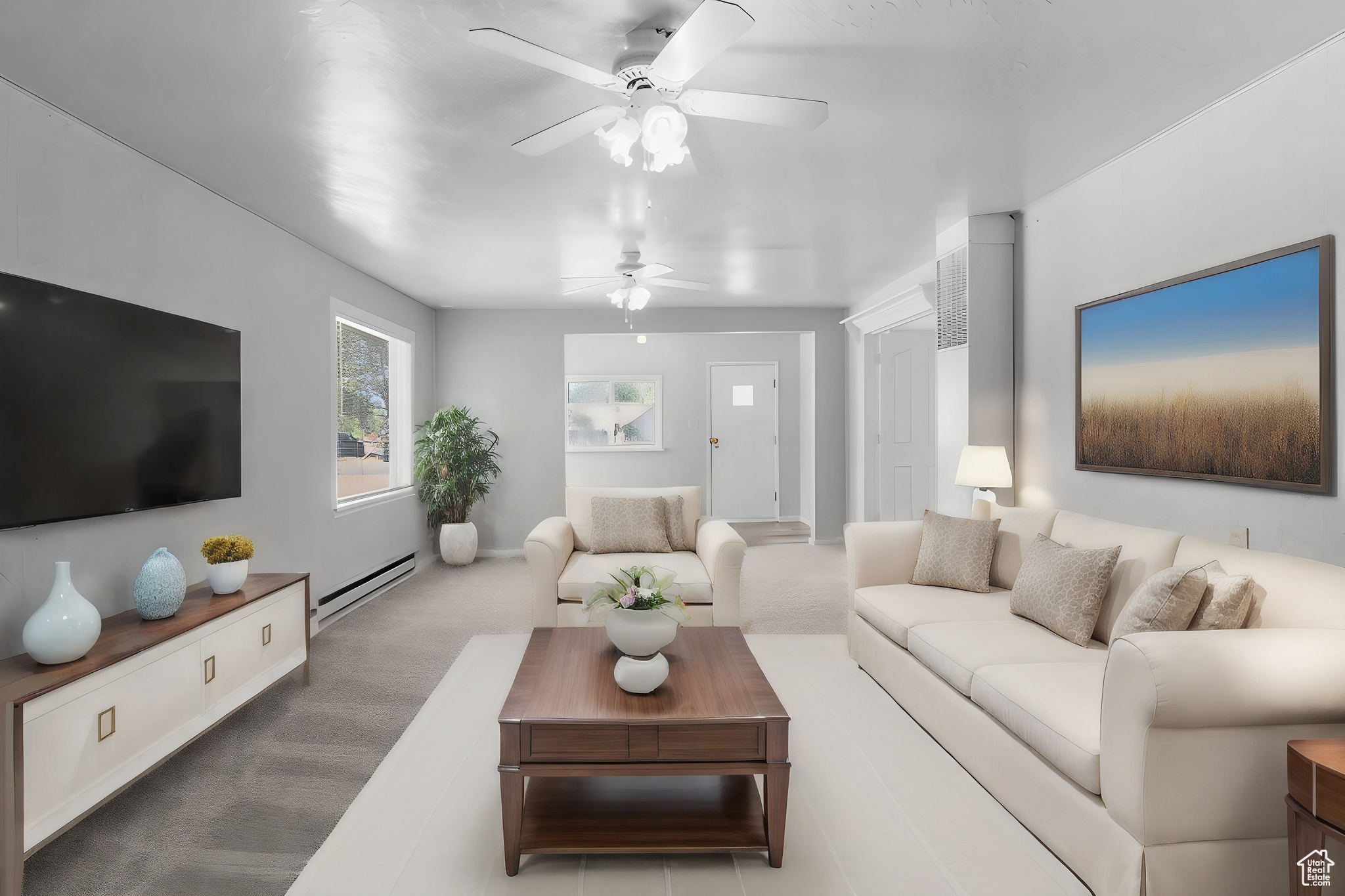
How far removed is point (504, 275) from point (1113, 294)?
4.02 m

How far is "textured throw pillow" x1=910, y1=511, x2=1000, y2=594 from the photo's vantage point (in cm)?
334

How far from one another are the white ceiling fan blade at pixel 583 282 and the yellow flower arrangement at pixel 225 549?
2.72m

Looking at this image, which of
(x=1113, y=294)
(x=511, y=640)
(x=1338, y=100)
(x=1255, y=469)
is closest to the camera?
(x=1338, y=100)

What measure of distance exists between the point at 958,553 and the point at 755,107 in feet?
7.55

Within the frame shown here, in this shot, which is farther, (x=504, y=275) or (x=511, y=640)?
(x=504, y=275)

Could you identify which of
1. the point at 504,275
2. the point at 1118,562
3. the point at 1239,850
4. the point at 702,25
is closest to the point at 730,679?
the point at 1239,850

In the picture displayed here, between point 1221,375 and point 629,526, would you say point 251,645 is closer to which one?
point 629,526

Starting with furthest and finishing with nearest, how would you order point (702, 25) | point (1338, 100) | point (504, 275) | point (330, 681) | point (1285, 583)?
point (504, 275), point (330, 681), point (1338, 100), point (1285, 583), point (702, 25)

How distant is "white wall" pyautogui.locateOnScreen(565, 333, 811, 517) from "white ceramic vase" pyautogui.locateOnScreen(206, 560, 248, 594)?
18.3 ft

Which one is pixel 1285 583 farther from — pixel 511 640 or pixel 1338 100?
pixel 511 640

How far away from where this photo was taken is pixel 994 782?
2.30 metres

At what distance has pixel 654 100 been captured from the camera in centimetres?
212

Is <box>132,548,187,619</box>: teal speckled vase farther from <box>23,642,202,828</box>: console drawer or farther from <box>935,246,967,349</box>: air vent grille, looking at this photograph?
<box>935,246,967,349</box>: air vent grille

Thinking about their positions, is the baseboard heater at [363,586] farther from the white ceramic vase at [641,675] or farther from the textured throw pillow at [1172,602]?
the textured throw pillow at [1172,602]
